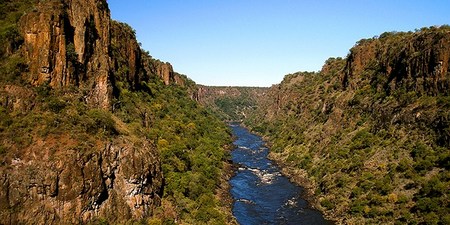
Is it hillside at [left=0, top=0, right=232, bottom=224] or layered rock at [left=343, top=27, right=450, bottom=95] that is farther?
layered rock at [left=343, top=27, right=450, bottom=95]

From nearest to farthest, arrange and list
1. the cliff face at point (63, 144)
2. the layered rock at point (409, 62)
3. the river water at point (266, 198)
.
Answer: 1. the cliff face at point (63, 144)
2. the river water at point (266, 198)
3. the layered rock at point (409, 62)

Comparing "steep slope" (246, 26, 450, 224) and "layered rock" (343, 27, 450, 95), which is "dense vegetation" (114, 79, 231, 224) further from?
"layered rock" (343, 27, 450, 95)

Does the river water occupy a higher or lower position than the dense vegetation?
lower

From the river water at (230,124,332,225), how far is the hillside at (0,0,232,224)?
14.3 feet

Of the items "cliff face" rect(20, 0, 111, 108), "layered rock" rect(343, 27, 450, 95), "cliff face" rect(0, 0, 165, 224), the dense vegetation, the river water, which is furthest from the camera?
"layered rock" rect(343, 27, 450, 95)

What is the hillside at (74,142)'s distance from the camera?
38.6 meters

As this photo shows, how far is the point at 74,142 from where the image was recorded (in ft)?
137

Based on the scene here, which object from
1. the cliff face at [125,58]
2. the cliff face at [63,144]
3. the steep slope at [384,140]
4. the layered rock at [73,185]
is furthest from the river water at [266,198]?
the cliff face at [125,58]

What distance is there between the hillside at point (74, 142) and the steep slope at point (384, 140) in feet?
73.4

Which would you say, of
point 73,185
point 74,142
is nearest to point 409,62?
point 74,142

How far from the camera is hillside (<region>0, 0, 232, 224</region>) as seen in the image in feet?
127

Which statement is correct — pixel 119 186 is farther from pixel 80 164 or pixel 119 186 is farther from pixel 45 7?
pixel 45 7

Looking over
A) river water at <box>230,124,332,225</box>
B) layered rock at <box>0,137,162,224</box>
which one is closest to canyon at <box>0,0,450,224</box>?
layered rock at <box>0,137,162,224</box>

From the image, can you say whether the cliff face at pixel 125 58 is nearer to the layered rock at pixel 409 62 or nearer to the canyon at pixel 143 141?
the canyon at pixel 143 141
